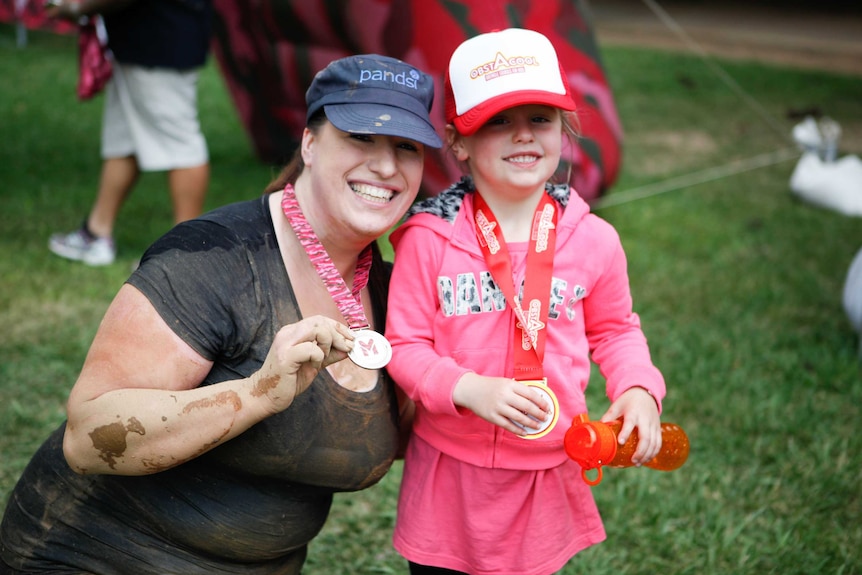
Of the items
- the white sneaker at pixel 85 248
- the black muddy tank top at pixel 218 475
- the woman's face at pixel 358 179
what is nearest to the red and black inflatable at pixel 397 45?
the white sneaker at pixel 85 248

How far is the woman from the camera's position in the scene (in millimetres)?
1815

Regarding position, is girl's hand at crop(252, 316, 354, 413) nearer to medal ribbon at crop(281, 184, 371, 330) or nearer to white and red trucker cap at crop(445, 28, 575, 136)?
medal ribbon at crop(281, 184, 371, 330)

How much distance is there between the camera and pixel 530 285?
2.01m

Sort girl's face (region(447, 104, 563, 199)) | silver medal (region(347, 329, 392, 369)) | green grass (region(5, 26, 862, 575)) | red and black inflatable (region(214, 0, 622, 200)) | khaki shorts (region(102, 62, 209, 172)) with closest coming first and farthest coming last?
silver medal (region(347, 329, 392, 369)) < girl's face (region(447, 104, 563, 199)) < green grass (region(5, 26, 862, 575)) < khaki shorts (region(102, 62, 209, 172)) < red and black inflatable (region(214, 0, 622, 200))

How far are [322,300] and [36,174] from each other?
5.52m

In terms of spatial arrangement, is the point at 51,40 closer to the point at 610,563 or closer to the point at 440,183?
the point at 440,183

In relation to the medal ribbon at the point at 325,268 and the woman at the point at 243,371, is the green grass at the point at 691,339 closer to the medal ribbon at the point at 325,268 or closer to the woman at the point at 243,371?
the woman at the point at 243,371

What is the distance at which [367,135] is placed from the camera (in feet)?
6.47

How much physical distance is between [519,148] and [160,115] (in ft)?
10.9

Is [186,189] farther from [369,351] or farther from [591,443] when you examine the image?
[591,443]

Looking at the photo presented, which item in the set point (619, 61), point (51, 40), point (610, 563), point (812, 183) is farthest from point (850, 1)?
point (610, 563)

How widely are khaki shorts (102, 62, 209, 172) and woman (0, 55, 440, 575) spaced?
3026 millimetres

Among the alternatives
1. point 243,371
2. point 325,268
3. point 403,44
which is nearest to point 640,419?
point 325,268

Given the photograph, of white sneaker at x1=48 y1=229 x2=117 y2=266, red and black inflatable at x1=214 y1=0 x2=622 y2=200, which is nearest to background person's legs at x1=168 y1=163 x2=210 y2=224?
white sneaker at x1=48 y1=229 x2=117 y2=266
